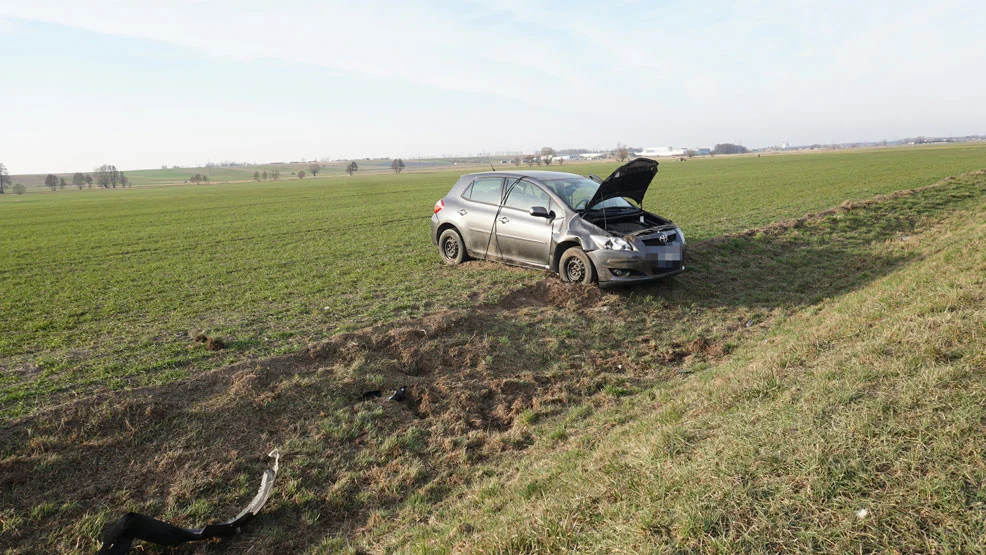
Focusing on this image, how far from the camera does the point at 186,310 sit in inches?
329

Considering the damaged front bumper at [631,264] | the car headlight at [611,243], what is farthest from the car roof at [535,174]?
the damaged front bumper at [631,264]

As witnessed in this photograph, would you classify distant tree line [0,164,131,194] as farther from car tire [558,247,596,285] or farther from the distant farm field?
car tire [558,247,596,285]

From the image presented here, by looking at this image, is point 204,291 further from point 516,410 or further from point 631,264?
point 631,264

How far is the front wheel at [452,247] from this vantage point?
10656 mm

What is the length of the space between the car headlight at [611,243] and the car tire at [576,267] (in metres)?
0.27

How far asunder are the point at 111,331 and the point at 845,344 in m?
8.53

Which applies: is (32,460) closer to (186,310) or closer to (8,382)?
(8,382)

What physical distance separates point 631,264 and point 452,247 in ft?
13.3

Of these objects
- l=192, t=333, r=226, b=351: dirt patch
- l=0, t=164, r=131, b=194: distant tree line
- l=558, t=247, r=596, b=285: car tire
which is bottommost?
l=192, t=333, r=226, b=351: dirt patch

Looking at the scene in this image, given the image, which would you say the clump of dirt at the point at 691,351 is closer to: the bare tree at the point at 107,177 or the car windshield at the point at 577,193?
the car windshield at the point at 577,193

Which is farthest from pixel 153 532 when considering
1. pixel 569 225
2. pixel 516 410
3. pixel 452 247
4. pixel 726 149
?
pixel 726 149

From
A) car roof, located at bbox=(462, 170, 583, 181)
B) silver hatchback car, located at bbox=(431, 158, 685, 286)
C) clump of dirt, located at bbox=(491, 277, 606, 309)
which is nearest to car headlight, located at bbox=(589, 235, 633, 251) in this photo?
silver hatchback car, located at bbox=(431, 158, 685, 286)

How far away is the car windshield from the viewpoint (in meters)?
9.02

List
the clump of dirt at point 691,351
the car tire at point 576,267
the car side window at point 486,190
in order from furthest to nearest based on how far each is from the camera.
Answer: the car side window at point 486,190
the car tire at point 576,267
the clump of dirt at point 691,351
